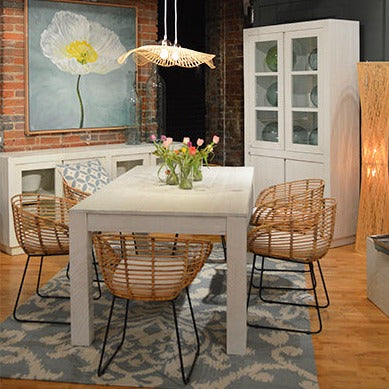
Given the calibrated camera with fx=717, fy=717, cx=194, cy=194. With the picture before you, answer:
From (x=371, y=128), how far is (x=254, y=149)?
150 cm

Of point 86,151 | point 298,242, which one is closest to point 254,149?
point 86,151

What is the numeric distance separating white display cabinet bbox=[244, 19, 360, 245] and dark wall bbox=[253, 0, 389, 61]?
5.7 inches

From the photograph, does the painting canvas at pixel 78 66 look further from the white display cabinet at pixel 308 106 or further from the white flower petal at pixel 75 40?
the white display cabinet at pixel 308 106

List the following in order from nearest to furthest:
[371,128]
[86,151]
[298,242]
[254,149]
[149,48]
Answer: [298,242] < [149,48] < [371,128] < [86,151] < [254,149]

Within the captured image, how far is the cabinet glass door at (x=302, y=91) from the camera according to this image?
6469 mm

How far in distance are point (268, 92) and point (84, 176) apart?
220 centimetres

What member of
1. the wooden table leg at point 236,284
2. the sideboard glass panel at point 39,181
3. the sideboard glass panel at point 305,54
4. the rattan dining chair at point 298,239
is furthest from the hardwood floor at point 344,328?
the sideboard glass panel at point 305,54

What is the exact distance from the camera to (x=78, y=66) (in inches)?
277

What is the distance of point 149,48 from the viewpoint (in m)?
4.78

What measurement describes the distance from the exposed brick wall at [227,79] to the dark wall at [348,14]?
631 millimetres

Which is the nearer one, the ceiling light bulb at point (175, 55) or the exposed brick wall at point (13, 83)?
the ceiling light bulb at point (175, 55)

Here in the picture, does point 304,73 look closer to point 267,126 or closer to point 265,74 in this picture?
point 265,74

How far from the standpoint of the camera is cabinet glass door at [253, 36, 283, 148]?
6875 millimetres

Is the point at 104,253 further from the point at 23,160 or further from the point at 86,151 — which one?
the point at 86,151
